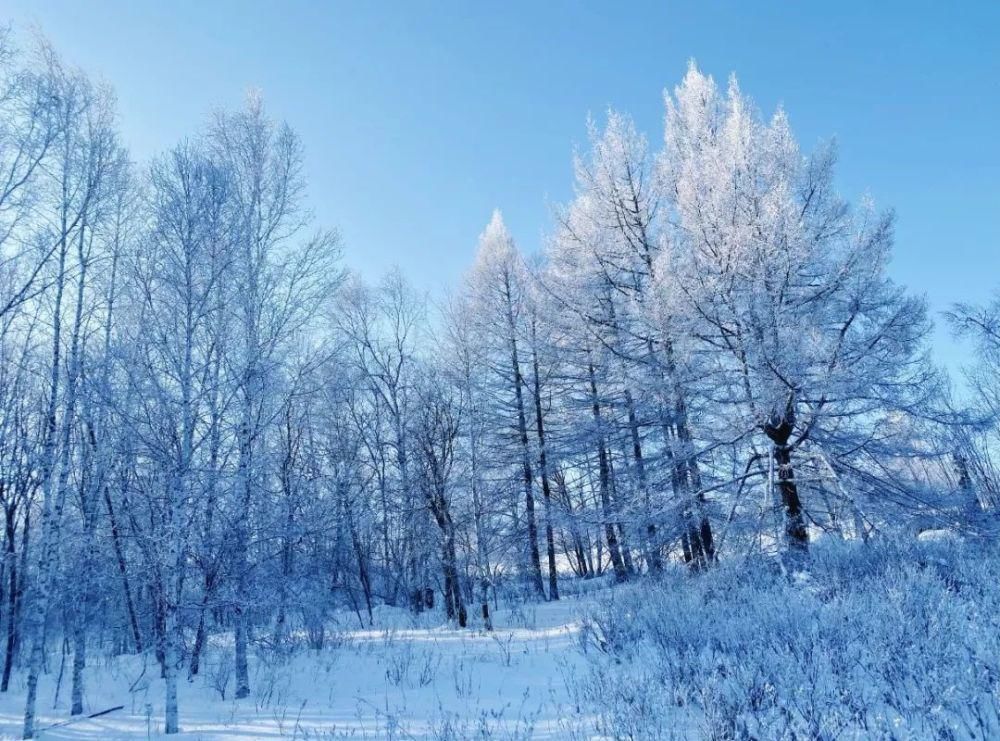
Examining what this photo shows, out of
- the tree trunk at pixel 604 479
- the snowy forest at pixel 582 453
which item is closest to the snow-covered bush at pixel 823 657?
the snowy forest at pixel 582 453

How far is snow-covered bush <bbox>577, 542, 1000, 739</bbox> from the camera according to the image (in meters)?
2.93

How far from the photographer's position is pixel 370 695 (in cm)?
624

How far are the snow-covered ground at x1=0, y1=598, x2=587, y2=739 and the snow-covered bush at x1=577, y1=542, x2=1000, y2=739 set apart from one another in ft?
1.91

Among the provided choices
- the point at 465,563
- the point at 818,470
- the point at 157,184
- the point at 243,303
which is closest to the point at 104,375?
the point at 243,303

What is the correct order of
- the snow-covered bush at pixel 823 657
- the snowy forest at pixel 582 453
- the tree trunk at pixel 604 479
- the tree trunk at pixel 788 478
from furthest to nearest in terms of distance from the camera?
the tree trunk at pixel 604 479 < the tree trunk at pixel 788 478 < the snowy forest at pixel 582 453 < the snow-covered bush at pixel 823 657

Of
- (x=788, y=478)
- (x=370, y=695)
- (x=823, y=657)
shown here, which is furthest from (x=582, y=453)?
(x=823, y=657)

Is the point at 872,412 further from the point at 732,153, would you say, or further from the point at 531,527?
the point at 531,527

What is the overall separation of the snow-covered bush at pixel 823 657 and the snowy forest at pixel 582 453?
1.4 inches

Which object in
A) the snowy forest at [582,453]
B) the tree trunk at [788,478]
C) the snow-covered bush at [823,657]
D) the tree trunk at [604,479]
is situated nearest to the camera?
the snow-covered bush at [823,657]

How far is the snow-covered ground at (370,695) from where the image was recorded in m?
4.52

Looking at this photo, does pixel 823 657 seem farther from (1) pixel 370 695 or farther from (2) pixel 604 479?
(2) pixel 604 479

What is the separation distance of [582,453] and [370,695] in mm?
8186

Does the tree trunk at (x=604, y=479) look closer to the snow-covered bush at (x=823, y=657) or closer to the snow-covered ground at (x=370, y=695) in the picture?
the snow-covered ground at (x=370, y=695)

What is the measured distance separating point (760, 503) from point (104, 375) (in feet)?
31.7
